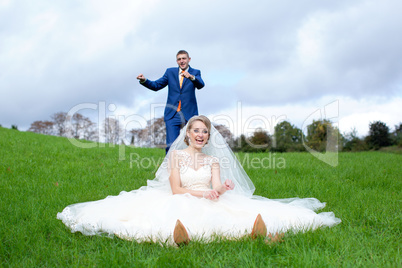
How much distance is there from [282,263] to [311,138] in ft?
94.5

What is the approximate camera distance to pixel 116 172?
9500 millimetres

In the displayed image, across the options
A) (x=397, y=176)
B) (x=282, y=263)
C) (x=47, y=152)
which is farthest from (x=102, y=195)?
(x=397, y=176)

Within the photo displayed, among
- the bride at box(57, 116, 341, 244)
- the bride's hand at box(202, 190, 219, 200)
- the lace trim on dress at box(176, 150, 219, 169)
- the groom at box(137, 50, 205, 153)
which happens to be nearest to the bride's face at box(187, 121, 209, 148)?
the bride at box(57, 116, 341, 244)

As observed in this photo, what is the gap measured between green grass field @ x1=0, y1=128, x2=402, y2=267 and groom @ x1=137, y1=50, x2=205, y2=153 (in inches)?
67.1

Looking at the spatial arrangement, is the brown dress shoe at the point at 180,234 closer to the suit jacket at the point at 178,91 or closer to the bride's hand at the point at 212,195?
the bride's hand at the point at 212,195

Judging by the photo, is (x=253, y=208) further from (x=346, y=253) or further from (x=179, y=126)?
(x=179, y=126)

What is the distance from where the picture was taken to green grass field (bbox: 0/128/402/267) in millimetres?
3477

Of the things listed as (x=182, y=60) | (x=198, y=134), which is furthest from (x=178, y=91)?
(x=198, y=134)

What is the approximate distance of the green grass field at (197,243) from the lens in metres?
3.48

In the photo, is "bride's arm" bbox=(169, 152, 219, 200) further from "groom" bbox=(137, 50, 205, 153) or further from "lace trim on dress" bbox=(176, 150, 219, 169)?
"groom" bbox=(137, 50, 205, 153)

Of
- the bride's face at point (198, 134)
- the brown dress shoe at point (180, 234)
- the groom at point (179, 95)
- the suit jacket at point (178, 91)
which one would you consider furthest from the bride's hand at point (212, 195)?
the suit jacket at point (178, 91)

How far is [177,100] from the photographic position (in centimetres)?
767

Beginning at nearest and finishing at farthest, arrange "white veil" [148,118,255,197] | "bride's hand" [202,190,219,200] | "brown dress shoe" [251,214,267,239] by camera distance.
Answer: "brown dress shoe" [251,214,267,239] → "bride's hand" [202,190,219,200] → "white veil" [148,118,255,197]

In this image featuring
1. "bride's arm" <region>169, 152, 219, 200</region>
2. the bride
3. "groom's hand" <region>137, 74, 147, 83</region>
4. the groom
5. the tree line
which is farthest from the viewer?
the tree line
